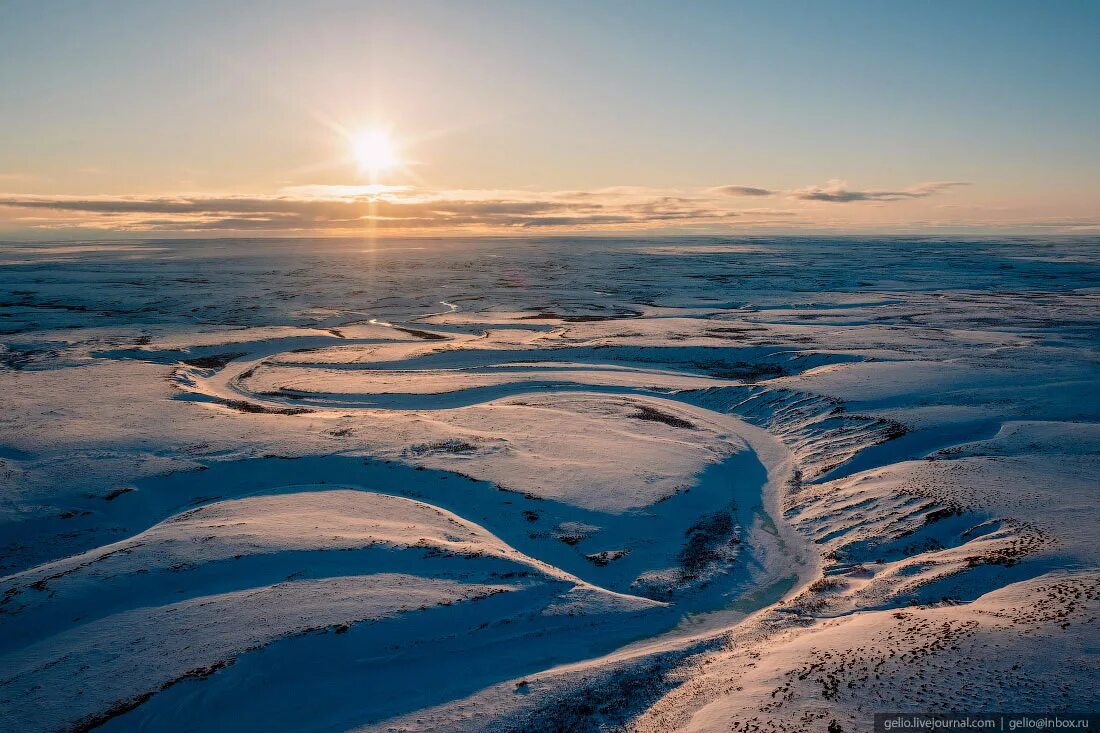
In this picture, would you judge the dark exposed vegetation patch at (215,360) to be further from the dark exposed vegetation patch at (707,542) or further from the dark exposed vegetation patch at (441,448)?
the dark exposed vegetation patch at (707,542)

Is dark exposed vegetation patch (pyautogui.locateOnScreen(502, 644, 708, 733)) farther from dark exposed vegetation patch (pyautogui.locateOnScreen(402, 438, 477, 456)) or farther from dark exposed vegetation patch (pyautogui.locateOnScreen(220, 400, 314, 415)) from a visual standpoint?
dark exposed vegetation patch (pyautogui.locateOnScreen(220, 400, 314, 415))

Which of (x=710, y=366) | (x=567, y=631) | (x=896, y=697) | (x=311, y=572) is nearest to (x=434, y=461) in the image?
(x=311, y=572)

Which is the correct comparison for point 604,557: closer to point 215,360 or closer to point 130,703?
point 130,703

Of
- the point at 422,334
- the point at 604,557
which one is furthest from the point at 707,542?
the point at 422,334

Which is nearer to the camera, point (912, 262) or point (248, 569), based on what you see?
point (248, 569)

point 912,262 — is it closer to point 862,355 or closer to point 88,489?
point 862,355

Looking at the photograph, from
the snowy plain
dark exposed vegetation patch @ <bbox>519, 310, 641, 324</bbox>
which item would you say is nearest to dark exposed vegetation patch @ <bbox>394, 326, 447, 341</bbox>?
the snowy plain
